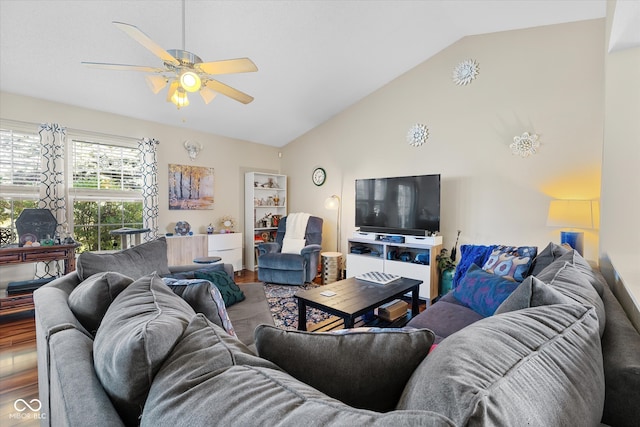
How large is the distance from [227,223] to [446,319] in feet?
12.4

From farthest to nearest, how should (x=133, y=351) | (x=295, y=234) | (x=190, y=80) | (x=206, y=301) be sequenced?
1. (x=295, y=234)
2. (x=190, y=80)
3. (x=206, y=301)
4. (x=133, y=351)

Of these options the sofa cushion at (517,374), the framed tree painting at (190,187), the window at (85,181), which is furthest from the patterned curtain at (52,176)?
the sofa cushion at (517,374)

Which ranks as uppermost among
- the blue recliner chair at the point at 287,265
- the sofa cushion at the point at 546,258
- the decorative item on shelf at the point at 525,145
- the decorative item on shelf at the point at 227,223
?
the decorative item on shelf at the point at 525,145

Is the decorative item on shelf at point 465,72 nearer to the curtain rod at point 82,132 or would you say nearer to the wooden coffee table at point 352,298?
the wooden coffee table at point 352,298

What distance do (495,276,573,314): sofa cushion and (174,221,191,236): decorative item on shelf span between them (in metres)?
4.19

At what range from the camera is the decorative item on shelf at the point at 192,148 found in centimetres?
434

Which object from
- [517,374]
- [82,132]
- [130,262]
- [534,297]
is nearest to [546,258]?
[534,297]

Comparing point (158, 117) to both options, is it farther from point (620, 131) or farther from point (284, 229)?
point (620, 131)

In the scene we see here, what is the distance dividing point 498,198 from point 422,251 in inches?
42.3

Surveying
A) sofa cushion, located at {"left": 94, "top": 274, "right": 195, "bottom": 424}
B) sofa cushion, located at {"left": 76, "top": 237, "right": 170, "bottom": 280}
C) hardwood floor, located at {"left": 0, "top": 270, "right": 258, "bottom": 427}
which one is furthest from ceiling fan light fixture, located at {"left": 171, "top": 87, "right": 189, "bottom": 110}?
hardwood floor, located at {"left": 0, "top": 270, "right": 258, "bottom": 427}

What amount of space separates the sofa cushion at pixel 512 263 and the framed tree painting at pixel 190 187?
406 centimetres

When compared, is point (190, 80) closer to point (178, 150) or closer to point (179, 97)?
point (179, 97)

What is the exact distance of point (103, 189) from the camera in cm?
369

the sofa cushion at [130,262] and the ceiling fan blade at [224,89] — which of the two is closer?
the sofa cushion at [130,262]
